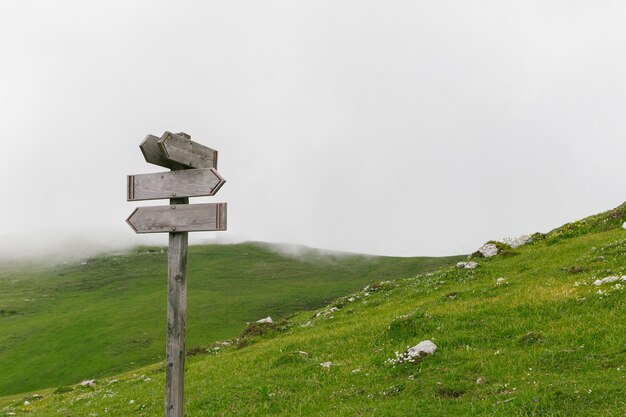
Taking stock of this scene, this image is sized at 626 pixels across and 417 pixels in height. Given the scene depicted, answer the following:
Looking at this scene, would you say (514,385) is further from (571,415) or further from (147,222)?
(147,222)

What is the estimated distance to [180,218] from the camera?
10.4m

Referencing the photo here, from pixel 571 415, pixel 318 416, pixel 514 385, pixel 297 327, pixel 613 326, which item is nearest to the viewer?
pixel 571 415

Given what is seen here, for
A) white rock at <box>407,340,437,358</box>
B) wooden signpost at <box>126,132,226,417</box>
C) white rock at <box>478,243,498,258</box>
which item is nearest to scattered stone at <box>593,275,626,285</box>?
white rock at <box>407,340,437,358</box>

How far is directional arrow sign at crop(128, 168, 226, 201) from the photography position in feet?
33.6

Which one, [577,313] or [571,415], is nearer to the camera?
[571,415]

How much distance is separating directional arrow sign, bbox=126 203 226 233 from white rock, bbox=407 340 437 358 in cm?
935

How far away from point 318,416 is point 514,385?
5.15 m

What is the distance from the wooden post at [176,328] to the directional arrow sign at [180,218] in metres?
0.28

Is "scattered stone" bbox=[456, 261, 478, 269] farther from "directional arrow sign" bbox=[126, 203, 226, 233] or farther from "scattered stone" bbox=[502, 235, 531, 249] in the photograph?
"directional arrow sign" bbox=[126, 203, 226, 233]

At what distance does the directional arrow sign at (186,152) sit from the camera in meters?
10.2

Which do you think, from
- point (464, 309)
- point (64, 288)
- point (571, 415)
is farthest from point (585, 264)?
point (64, 288)

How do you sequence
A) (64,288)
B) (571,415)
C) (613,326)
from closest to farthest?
(571,415)
(613,326)
(64,288)

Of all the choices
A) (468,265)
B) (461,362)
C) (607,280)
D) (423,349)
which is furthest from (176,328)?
(468,265)

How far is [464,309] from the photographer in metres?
20.7
